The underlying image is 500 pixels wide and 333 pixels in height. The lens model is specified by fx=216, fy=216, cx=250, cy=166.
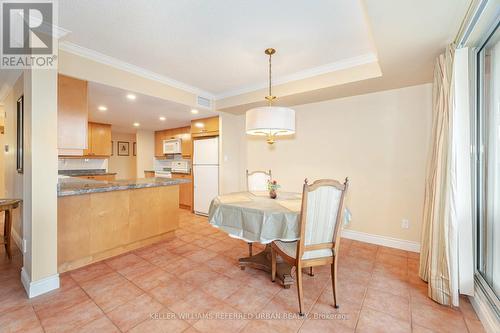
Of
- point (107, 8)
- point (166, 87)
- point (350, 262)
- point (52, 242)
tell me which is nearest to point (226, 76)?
point (166, 87)

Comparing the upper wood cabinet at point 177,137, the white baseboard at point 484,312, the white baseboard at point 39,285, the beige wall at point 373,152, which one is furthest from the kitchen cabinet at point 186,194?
the white baseboard at point 484,312

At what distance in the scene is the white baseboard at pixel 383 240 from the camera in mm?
2939

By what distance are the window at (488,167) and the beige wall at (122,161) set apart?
7600 mm

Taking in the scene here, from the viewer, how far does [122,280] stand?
2201mm

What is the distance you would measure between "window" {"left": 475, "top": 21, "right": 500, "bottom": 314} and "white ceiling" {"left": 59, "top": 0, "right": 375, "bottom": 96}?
100 cm

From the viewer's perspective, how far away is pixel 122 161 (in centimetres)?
694

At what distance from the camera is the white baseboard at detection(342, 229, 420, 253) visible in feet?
9.64

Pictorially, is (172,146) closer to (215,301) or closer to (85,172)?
(85,172)

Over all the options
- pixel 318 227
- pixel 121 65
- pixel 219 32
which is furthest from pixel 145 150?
pixel 318 227

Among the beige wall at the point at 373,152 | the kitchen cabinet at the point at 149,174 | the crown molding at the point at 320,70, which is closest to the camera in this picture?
the crown molding at the point at 320,70

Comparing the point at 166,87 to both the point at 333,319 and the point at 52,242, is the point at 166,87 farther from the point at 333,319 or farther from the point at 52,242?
the point at 333,319

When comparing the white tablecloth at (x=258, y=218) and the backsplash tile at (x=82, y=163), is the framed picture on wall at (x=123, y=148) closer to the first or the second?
the backsplash tile at (x=82, y=163)

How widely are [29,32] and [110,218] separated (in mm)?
1992

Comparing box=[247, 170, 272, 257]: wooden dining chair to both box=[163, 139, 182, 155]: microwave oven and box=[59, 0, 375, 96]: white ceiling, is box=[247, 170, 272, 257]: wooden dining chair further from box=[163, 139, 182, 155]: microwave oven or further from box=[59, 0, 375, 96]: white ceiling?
box=[163, 139, 182, 155]: microwave oven
